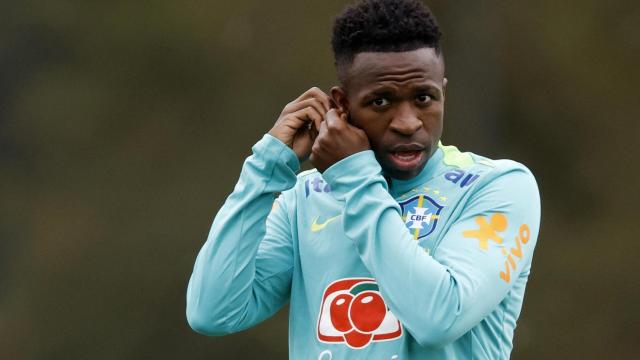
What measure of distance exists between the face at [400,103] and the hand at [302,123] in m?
0.14

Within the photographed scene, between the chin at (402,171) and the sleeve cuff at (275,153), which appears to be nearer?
the chin at (402,171)

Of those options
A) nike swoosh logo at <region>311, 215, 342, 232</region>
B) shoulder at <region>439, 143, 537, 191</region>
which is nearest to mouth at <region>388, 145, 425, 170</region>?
shoulder at <region>439, 143, 537, 191</region>

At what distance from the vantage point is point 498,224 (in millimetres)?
2951

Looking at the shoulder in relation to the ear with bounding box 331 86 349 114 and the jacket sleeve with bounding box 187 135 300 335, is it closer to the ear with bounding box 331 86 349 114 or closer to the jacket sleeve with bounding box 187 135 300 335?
the ear with bounding box 331 86 349 114

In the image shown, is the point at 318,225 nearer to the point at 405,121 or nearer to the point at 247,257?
the point at 247,257

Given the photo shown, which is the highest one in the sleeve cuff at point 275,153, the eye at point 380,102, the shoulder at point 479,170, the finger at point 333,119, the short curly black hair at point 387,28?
the short curly black hair at point 387,28

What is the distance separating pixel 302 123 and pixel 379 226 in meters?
0.45

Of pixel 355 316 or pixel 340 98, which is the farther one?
pixel 340 98

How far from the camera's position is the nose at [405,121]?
9.78 feet

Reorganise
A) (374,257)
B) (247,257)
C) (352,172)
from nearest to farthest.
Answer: (374,257), (352,172), (247,257)

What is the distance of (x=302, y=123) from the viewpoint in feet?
10.5

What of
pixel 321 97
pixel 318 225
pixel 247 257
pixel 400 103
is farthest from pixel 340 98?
pixel 247 257

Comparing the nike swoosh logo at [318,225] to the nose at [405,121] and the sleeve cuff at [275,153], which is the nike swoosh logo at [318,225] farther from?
the nose at [405,121]

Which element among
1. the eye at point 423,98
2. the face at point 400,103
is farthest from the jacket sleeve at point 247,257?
the eye at point 423,98
